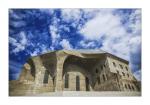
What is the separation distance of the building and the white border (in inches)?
3.5

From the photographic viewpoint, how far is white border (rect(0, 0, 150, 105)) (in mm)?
3561

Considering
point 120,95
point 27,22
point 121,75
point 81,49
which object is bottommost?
point 120,95

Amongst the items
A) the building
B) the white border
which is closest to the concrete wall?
the building

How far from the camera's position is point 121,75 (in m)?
3.62

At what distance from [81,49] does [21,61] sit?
0.67 meters

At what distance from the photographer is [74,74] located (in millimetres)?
3602
